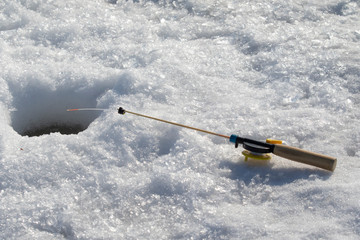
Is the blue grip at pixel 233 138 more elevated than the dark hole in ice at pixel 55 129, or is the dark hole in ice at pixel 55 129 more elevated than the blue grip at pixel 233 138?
the blue grip at pixel 233 138

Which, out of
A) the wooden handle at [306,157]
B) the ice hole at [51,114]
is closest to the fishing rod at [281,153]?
the wooden handle at [306,157]

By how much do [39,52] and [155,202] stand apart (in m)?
2.29

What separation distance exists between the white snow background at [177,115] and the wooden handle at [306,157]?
78 millimetres

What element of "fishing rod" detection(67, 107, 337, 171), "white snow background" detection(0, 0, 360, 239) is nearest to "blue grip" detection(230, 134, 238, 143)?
"fishing rod" detection(67, 107, 337, 171)

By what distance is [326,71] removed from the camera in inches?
144

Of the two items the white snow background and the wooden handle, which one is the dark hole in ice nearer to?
the white snow background

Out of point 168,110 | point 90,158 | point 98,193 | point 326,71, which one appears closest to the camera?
point 98,193

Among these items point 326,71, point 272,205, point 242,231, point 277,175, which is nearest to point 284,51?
point 326,71

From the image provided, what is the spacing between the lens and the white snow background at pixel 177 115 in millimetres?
2395

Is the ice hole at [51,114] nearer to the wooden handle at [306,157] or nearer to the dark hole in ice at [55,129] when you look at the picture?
the dark hole in ice at [55,129]

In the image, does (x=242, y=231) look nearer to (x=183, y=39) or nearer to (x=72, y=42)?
(x=183, y=39)

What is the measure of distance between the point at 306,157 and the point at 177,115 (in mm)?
1089

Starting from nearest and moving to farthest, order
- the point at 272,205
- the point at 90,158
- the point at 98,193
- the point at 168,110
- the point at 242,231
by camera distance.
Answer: the point at 242,231 → the point at 272,205 → the point at 98,193 → the point at 90,158 → the point at 168,110

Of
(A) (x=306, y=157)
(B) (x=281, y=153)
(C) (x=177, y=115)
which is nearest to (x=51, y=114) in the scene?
(C) (x=177, y=115)
